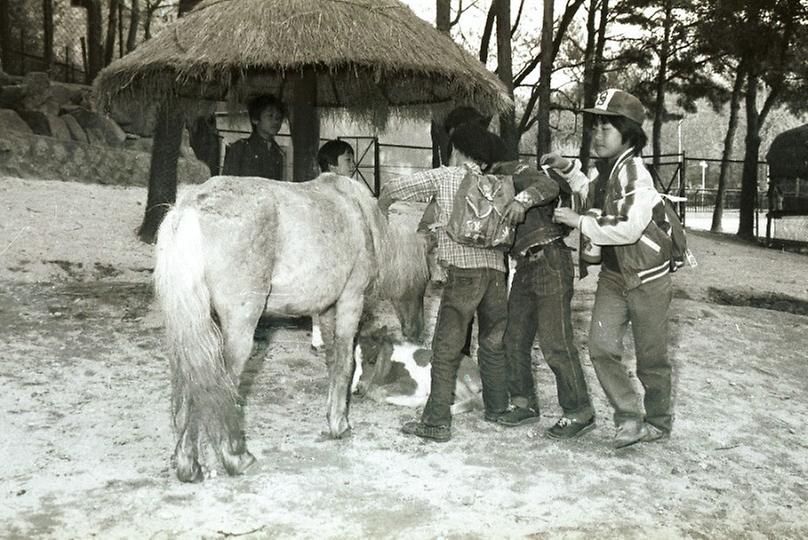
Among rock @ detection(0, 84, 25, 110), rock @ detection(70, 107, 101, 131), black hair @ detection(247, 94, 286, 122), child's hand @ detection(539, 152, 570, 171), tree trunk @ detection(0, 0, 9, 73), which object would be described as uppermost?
tree trunk @ detection(0, 0, 9, 73)

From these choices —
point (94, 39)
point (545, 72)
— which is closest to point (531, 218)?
point (545, 72)

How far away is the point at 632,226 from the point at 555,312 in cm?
77

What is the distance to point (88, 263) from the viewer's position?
991 centimetres

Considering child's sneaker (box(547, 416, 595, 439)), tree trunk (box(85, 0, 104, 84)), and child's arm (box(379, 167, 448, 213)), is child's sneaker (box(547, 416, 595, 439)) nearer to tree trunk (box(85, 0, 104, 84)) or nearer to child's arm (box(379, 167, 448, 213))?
child's arm (box(379, 167, 448, 213))

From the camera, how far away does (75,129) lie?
16.4 m

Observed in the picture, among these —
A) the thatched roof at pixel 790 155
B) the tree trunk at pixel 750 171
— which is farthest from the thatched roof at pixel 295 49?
the thatched roof at pixel 790 155

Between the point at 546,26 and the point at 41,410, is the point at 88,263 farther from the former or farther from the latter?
the point at 546,26

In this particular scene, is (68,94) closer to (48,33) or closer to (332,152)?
(48,33)

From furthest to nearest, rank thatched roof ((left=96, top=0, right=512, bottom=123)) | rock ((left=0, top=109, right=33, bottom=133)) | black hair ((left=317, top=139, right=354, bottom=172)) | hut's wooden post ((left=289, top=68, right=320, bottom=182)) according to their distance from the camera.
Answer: rock ((left=0, top=109, right=33, bottom=133)) < hut's wooden post ((left=289, top=68, right=320, bottom=182)) < thatched roof ((left=96, top=0, right=512, bottom=123)) < black hair ((left=317, top=139, right=354, bottom=172))

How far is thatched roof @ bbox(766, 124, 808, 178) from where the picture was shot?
19.8m

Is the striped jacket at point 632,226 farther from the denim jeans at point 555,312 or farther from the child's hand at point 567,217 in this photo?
the denim jeans at point 555,312

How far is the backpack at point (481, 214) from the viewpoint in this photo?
4383 mm

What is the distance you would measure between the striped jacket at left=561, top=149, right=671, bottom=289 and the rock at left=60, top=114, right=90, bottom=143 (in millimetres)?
14264

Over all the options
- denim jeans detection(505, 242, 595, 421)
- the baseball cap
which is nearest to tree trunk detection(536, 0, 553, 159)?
the baseball cap
